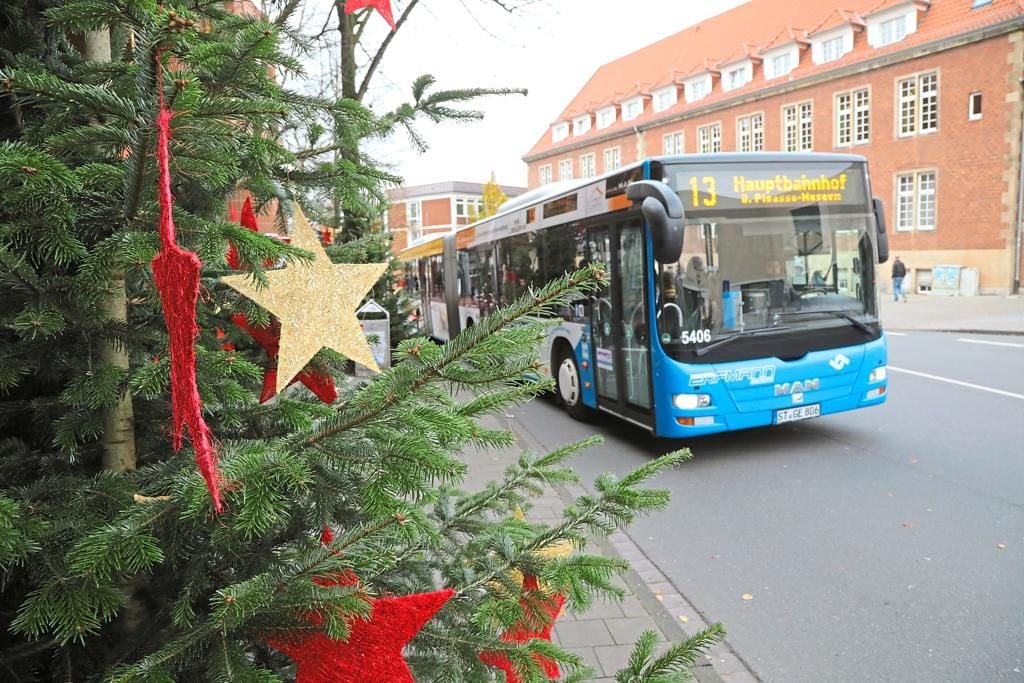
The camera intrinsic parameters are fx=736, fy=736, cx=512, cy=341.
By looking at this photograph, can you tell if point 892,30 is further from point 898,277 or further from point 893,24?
point 898,277

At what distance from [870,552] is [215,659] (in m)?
5.30

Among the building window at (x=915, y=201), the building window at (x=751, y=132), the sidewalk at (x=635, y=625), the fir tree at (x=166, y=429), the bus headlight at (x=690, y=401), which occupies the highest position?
the building window at (x=751, y=132)

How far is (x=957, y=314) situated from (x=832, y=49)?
68.0 feet

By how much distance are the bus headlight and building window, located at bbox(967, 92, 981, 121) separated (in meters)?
31.5

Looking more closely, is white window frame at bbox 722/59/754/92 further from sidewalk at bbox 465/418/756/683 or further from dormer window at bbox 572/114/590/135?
sidewalk at bbox 465/418/756/683

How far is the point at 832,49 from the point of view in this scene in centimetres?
3888

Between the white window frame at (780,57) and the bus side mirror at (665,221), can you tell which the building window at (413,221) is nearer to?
the bus side mirror at (665,221)

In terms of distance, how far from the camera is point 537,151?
61469 millimetres

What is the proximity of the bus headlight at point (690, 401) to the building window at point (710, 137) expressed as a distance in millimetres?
39918

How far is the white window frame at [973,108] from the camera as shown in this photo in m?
31.3

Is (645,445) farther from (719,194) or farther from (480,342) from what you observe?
(480,342)

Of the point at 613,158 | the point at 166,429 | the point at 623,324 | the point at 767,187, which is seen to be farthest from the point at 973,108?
the point at 166,429

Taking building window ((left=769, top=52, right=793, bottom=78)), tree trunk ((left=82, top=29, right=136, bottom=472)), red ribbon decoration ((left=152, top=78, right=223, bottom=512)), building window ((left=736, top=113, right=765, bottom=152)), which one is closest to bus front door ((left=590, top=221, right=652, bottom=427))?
tree trunk ((left=82, top=29, right=136, bottom=472))

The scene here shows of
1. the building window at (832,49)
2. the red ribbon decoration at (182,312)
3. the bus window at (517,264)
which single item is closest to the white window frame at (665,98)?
the building window at (832,49)
